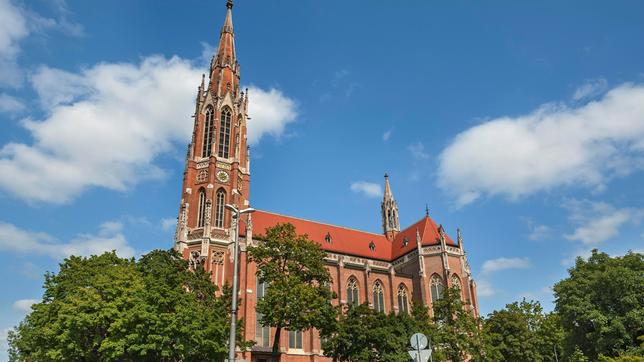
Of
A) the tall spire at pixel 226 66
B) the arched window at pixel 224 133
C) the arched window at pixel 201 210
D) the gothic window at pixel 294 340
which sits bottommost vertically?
the gothic window at pixel 294 340

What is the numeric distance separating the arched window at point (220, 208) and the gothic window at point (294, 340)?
12.8 meters

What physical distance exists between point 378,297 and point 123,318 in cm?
3412

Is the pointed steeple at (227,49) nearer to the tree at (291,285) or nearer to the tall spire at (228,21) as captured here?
the tall spire at (228,21)

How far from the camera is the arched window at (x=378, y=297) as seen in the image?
5466cm

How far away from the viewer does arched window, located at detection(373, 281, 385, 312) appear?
5466 cm

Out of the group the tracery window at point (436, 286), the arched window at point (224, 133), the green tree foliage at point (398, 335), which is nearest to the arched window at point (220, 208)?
the arched window at point (224, 133)

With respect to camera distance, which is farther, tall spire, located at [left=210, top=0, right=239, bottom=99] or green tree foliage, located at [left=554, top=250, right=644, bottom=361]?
tall spire, located at [left=210, top=0, right=239, bottom=99]

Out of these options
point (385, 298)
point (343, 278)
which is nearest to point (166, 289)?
point (343, 278)

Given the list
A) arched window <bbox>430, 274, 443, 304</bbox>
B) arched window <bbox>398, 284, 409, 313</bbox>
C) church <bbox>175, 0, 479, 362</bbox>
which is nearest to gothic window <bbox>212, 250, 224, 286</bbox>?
church <bbox>175, 0, 479, 362</bbox>

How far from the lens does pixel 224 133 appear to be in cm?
5222

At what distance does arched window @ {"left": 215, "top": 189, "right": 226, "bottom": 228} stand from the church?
0.33 ft

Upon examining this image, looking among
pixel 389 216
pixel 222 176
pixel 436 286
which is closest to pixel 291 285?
pixel 222 176

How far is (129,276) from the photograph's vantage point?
30297 mm

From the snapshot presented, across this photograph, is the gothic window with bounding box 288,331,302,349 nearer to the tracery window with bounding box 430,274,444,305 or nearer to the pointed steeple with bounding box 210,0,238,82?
the tracery window with bounding box 430,274,444,305
